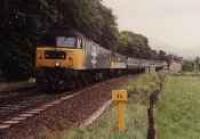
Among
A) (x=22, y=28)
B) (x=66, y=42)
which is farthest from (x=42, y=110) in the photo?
(x=22, y=28)

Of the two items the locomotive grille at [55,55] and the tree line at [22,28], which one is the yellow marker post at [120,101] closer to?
the locomotive grille at [55,55]

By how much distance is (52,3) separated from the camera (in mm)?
40094

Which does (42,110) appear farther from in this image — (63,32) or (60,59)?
(63,32)

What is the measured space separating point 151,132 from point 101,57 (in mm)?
30864

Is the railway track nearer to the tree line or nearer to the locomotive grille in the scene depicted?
the locomotive grille

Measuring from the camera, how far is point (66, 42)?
103 feet

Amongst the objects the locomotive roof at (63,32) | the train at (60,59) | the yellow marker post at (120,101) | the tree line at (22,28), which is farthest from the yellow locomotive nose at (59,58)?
the yellow marker post at (120,101)

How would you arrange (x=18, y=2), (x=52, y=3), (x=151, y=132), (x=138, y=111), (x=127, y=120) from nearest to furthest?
(x=151, y=132), (x=127, y=120), (x=138, y=111), (x=18, y=2), (x=52, y=3)

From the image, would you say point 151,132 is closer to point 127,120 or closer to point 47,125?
point 127,120

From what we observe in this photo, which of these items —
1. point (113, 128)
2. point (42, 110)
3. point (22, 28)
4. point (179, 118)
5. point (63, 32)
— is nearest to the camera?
point (113, 128)

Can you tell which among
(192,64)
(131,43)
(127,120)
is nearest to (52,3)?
(127,120)

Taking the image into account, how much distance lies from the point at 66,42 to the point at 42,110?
11.3 m

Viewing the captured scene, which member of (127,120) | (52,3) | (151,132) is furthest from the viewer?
(52,3)

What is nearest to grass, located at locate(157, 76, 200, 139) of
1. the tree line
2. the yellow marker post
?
the yellow marker post
